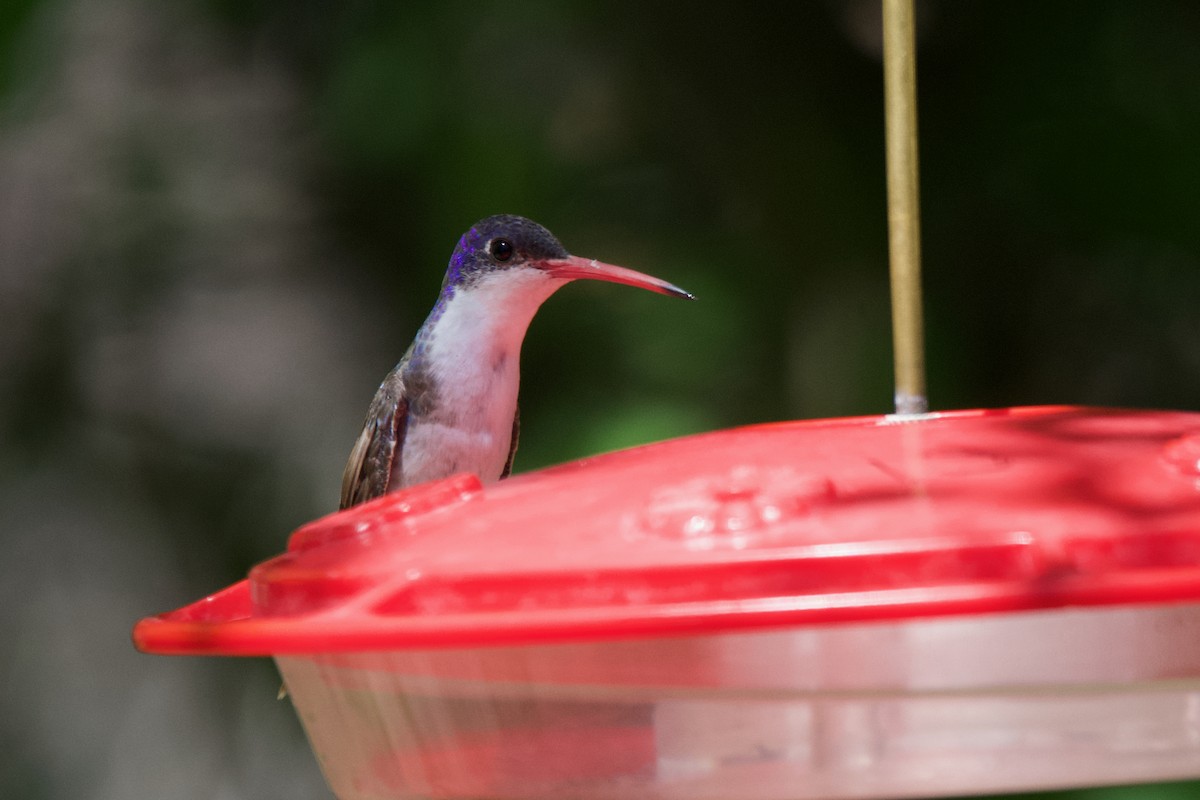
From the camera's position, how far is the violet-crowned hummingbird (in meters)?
2.15

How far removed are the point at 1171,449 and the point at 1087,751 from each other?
20 centimetres

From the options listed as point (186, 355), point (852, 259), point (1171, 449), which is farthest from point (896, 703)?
point (186, 355)

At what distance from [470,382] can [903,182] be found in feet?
4.17

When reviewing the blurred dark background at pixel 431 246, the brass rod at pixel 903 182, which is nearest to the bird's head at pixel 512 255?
the blurred dark background at pixel 431 246

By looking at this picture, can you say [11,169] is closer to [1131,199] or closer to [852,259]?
[852,259]

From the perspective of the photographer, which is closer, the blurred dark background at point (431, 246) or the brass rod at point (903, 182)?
the brass rod at point (903, 182)

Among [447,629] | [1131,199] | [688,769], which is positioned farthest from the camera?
[1131,199]

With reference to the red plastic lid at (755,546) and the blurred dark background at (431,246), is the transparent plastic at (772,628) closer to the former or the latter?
the red plastic lid at (755,546)

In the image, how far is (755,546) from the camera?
0.68m

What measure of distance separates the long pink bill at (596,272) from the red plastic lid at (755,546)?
1.00 m

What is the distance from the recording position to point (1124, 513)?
70 centimetres

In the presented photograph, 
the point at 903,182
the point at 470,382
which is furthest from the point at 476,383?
the point at 903,182

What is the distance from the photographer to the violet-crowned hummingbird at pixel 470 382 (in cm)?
215

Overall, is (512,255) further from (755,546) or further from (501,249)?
(755,546)
